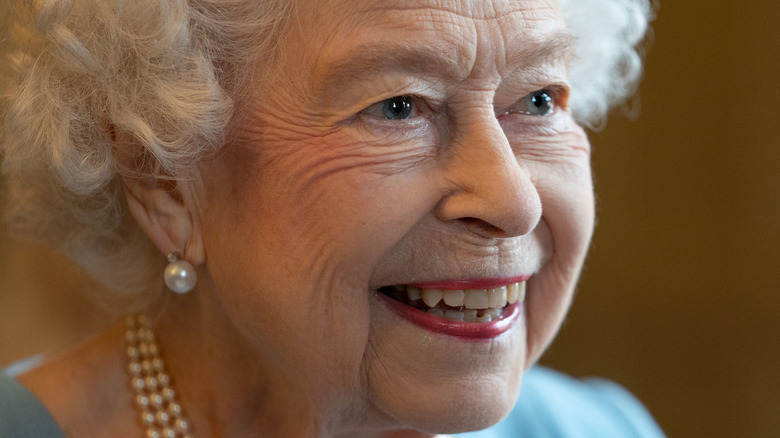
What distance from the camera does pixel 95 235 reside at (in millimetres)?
1483

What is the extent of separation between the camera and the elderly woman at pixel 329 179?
3.86ft

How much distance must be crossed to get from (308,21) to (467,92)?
0.25 metres

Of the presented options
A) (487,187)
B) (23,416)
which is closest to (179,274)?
(23,416)

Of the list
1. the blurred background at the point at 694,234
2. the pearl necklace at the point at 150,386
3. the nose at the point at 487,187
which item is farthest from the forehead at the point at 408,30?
the blurred background at the point at 694,234

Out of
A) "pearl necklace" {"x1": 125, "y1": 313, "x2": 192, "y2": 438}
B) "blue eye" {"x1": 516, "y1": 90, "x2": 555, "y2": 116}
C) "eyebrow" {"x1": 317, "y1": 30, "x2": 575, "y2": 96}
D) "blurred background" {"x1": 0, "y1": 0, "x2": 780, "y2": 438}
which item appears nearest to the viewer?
"eyebrow" {"x1": 317, "y1": 30, "x2": 575, "y2": 96}

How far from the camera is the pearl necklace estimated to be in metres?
1.46

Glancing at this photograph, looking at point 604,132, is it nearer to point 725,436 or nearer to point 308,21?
point 725,436

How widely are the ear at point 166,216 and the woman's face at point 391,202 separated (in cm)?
2

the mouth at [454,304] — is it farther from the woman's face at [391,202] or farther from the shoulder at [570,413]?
the shoulder at [570,413]

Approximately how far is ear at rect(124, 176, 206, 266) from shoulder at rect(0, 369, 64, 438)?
0.37m

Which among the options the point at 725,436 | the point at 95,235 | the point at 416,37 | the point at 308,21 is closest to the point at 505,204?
the point at 416,37

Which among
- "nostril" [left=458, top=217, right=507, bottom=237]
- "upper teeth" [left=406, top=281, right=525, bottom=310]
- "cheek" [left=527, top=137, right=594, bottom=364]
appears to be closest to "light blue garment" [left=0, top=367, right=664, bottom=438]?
"cheek" [left=527, top=137, right=594, bottom=364]

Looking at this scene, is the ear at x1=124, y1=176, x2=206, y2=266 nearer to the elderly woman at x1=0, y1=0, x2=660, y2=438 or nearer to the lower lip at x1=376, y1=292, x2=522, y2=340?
the elderly woman at x1=0, y1=0, x2=660, y2=438

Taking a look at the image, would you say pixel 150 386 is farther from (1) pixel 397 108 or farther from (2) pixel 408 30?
(2) pixel 408 30
